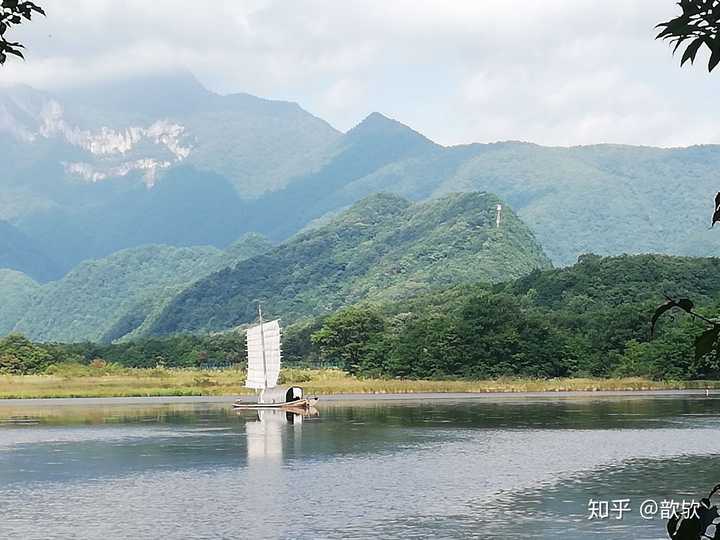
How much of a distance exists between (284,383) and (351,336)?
1534cm

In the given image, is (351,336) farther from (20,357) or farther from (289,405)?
(289,405)

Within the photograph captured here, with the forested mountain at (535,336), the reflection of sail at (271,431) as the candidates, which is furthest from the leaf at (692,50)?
the forested mountain at (535,336)

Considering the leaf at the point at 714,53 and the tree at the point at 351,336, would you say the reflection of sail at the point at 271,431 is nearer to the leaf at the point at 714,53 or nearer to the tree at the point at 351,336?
the tree at the point at 351,336

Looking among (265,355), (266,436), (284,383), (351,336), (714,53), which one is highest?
(351,336)

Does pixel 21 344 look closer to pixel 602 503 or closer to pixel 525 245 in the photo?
pixel 602 503

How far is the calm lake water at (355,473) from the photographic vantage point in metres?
25.4

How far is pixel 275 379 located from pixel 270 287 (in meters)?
117

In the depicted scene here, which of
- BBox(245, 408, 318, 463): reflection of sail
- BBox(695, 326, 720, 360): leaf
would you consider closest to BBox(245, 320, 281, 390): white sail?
BBox(245, 408, 318, 463): reflection of sail

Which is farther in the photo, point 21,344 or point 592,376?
point 21,344

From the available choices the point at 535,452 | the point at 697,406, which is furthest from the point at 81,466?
the point at 697,406

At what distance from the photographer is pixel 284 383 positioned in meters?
86.9

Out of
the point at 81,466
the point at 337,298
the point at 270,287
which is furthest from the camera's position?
the point at 270,287

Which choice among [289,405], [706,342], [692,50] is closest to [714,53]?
[692,50]

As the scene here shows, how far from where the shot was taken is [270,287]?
193000mm
